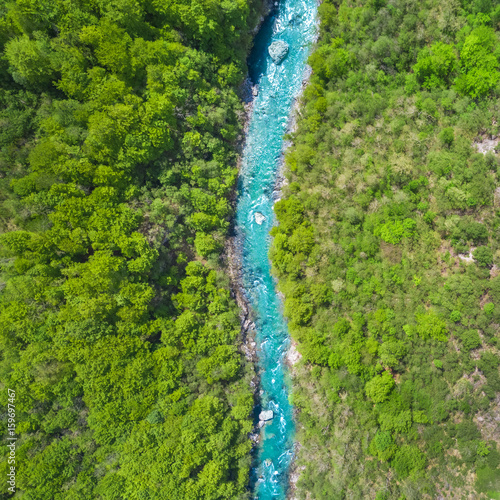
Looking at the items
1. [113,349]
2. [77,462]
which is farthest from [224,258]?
[77,462]

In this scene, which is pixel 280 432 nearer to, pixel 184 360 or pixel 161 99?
pixel 184 360

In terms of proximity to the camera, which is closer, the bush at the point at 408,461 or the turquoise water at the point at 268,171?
the bush at the point at 408,461

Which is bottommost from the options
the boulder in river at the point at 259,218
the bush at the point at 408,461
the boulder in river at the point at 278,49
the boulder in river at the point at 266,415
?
the bush at the point at 408,461

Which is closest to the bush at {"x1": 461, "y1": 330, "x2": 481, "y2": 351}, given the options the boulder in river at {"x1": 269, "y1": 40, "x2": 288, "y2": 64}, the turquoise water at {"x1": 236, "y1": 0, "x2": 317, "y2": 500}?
the turquoise water at {"x1": 236, "y1": 0, "x2": 317, "y2": 500}

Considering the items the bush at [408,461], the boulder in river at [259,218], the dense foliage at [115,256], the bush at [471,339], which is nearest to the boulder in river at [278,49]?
the dense foliage at [115,256]

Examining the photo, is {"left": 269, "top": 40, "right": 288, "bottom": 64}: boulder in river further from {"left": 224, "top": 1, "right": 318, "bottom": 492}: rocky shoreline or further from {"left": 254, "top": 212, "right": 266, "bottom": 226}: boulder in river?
{"left": 254, "top": 212, "right": 266, "bottom": 226}: boulder in river

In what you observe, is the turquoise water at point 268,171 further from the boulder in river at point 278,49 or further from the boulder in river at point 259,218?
the boulder in river at point 278,49

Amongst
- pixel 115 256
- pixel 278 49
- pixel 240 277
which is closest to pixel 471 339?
pixel 240 277

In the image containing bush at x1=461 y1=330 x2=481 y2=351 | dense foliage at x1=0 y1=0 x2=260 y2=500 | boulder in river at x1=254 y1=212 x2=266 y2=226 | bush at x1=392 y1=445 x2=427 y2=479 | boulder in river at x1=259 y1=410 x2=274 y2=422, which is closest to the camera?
dense foliage at x1=0 y1=0 x2=260 y2=500
